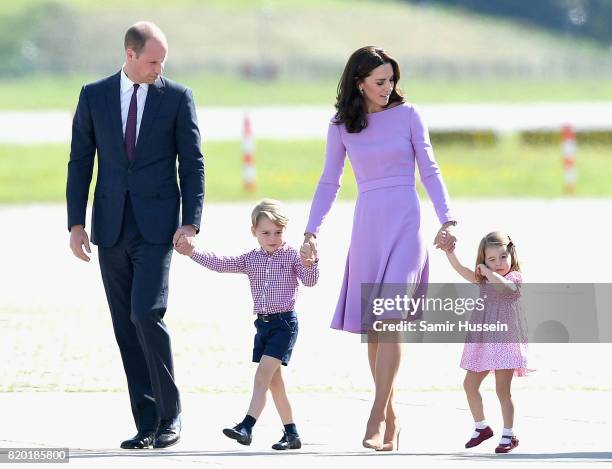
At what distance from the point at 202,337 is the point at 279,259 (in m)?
3.49

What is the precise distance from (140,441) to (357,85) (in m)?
1.81

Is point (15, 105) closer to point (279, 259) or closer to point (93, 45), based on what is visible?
point (93, 45)

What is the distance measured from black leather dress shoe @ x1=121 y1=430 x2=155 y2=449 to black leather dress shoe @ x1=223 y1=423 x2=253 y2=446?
0.36 meters

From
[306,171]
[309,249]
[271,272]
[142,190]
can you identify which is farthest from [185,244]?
[306,171]

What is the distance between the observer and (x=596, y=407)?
831cm

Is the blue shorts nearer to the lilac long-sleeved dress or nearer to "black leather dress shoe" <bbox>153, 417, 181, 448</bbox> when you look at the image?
the lilac long-sleeved dress

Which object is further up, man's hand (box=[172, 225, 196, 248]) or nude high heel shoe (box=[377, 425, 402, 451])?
man's hand (box=[172, 225, 196, 248])

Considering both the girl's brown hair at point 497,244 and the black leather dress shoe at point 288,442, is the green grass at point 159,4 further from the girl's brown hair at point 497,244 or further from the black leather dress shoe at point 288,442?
the black leather dress shoe at point 288,442

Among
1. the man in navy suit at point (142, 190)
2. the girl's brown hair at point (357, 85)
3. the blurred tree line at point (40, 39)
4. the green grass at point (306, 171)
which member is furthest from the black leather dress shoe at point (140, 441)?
the blurred tree line at point (40, 39)

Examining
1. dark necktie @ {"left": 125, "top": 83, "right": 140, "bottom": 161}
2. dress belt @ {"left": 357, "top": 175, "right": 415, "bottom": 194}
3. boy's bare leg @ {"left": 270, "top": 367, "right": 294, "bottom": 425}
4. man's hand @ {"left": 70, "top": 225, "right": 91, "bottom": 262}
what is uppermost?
dark necktie @ {"left": 125, "top": 83, "right": 140, "bottom": 161}

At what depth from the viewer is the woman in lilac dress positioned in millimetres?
7258

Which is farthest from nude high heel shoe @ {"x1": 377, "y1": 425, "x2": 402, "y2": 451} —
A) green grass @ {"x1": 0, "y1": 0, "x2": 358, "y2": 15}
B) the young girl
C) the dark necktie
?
green grass @ {"x1": 0, "y1": 0, "x2": 358, "y2": 15}

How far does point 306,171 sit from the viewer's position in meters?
26.6

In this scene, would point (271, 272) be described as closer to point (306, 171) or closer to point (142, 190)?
point (142, 190)
